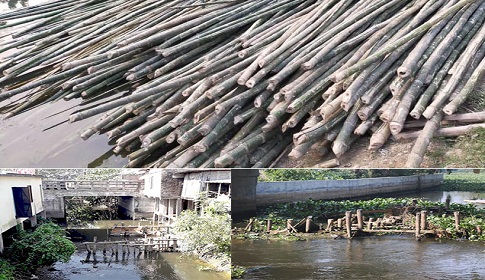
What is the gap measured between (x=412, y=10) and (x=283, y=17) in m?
1.27

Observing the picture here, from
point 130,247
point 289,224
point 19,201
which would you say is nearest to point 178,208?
point 130,247

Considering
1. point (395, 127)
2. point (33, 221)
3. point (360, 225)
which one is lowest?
point (360, 225)

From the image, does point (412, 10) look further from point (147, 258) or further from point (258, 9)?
point (147, 258)

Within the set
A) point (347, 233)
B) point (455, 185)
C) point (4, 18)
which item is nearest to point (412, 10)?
point (455, 185)

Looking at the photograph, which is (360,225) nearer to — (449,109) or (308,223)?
(308,223)

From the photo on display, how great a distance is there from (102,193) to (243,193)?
3.17 ft

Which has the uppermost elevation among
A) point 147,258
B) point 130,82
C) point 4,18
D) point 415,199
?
point 4,18

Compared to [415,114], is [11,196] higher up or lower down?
lower down

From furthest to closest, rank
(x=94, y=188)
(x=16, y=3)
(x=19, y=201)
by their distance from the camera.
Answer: (x=16, y=3), (x=94, y=188), (x=19, y=201)

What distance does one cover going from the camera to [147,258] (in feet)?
11.4

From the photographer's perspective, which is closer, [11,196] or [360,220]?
[11,196]

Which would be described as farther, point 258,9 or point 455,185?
point 258,9

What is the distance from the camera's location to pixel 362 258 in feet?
11.2

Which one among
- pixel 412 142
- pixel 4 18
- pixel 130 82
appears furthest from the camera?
pixel 4 18
